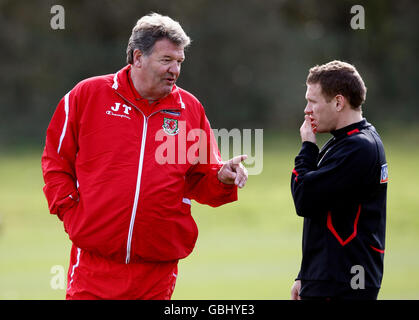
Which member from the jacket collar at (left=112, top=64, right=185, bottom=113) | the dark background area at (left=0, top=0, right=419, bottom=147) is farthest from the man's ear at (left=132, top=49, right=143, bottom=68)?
the dark background area at (left=0, top=0, right=419, bottom=147)

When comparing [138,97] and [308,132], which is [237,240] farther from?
[308,132]

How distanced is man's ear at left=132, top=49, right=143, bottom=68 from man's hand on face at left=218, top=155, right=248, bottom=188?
868mm

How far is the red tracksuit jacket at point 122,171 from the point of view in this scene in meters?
4.43

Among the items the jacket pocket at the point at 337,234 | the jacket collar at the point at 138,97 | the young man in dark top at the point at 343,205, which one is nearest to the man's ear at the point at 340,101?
the young man in dark top at the point at 343,205

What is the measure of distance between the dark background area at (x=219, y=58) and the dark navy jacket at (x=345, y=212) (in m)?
21.3

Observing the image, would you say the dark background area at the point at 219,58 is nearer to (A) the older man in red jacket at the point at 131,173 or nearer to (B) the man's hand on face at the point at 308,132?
(A) the older man in red jacket at the point at 131,173

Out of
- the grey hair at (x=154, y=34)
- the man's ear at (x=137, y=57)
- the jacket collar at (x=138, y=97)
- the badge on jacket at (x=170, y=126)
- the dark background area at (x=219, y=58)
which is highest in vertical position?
the dark background area at (x=219, y=58)

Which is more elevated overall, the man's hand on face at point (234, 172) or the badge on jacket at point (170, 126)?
the badge on jacket at point (170, 126)

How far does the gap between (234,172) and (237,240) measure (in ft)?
31.3

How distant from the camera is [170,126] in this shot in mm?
4660

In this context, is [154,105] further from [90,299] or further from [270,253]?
[270,253]

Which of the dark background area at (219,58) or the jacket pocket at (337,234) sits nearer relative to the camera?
the jacket pocket at (337,234)

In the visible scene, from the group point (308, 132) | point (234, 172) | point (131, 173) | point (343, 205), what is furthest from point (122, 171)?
point (343, 205)

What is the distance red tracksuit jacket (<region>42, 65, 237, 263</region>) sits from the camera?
443cm
